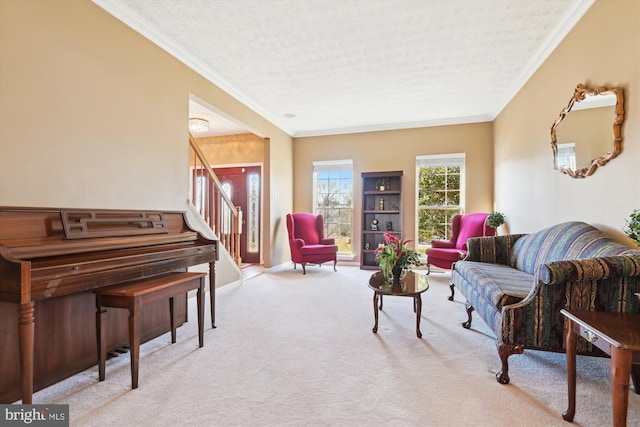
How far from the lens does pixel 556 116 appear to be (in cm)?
296

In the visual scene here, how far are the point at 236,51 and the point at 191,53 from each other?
0.51 meters

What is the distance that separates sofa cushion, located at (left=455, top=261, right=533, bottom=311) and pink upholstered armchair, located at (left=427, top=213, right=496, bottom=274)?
1363 mm

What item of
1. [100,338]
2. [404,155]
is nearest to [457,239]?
[404,155]

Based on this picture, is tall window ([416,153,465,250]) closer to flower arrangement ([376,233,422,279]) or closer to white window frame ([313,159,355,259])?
white window frame ([313,159,355,259])

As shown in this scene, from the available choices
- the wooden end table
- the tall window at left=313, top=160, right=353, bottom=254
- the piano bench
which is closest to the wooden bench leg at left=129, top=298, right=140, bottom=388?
the piano bench

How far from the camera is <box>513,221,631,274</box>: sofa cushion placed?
2.04 metres

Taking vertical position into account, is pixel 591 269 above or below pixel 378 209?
below

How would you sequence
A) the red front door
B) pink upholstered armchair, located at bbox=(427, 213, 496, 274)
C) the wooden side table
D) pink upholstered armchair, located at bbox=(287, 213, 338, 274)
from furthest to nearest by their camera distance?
1. the red front door
2. pink upholstered armchair, located at bbox=(287, 213, 338, 274)
3. pink upholstered armchair, located at bbox=(427, 213, 496, 274)
4. the wooden side table

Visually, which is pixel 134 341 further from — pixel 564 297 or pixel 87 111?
pixel 564 297

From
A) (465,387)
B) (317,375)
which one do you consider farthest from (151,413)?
(465,387)

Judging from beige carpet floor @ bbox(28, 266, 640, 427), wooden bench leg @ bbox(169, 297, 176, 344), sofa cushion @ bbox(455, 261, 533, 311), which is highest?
sofa cushion @ bbox(455, 261, 533, 311)

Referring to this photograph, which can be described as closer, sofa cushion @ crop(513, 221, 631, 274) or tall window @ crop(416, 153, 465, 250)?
sofa cushion @ crop(513, 221, 631, 274)

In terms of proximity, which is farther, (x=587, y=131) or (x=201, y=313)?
(x=587, y=131)

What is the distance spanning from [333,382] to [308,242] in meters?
3.80
